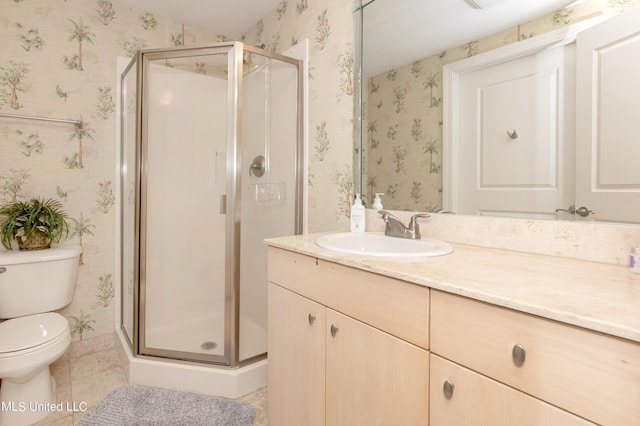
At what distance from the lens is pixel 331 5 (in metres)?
1.69

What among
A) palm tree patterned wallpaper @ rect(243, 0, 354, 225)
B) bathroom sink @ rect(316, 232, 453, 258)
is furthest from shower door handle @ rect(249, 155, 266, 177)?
bathroom sink @ rect(316, 232, 453, 258)

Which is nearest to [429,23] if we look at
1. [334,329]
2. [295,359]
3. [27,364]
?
[334,329]

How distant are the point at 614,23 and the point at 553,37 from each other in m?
0.14

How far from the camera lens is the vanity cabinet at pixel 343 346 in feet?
2.49

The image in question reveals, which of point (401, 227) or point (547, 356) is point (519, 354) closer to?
point (547, 356)

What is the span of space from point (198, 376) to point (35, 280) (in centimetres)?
99

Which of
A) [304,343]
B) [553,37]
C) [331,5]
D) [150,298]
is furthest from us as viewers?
[150,298]

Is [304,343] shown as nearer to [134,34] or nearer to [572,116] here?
[572,116]

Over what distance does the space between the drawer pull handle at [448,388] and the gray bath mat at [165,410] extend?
42.3 inches

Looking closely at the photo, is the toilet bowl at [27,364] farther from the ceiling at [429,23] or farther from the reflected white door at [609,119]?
the reflected white door at [609,119]

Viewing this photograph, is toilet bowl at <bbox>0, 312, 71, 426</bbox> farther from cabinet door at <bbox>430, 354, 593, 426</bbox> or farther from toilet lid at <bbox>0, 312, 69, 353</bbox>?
cabinet door at <bbox>430, 354, 593, 426</bbox>

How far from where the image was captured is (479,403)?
0.63 meters

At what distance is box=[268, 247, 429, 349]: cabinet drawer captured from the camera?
29.4 inches

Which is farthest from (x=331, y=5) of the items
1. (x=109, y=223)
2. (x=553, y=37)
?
(x=109, y=223)
